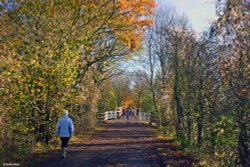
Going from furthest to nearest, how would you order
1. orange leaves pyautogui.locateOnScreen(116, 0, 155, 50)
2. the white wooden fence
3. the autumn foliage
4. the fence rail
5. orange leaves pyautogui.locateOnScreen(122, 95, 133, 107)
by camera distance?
orange leaves pyautogui.locateOnScreen(122, 95, 133, 107) → the white wooden fence → the fence rail → orange leaves pyautogui.locateOnScreen(116, 0, 155, 50) → the autumn foliage

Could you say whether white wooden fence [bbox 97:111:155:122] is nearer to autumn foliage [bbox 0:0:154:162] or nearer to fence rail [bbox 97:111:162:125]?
fence rail [bbox 97:111:162:125]

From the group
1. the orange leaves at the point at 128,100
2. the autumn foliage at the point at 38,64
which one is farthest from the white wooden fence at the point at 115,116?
the autumn foliage at the point at 38,64

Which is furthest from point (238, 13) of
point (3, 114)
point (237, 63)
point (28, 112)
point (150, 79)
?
point (150, 79)

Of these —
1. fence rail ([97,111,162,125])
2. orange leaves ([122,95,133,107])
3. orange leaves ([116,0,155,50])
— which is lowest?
fence rail ([97,111,162,125])

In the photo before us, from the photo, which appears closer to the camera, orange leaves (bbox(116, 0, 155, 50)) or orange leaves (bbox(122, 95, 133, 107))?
orange leaves (bbox(116, 0, 155, 50))

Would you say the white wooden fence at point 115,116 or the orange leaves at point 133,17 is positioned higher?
the orange leaves at point 133,17

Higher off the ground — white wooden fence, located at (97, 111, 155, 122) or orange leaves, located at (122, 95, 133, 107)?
orange leaves, located at (122, 95, 133, 107)

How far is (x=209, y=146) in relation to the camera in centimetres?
1420

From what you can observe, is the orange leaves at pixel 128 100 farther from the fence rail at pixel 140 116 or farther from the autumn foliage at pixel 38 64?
the autumn foliage at pixel 38 64

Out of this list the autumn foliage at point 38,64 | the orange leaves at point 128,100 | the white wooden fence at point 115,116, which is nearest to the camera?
the autumn foliage at point 38,64

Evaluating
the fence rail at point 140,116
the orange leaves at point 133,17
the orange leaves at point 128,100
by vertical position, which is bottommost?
the fence rail at point 140,116

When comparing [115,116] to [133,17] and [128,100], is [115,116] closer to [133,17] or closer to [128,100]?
[128,100]

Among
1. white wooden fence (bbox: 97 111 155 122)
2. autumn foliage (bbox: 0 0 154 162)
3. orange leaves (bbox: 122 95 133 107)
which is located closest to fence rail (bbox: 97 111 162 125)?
white wooden fence (bbox: 97 111 155 122)

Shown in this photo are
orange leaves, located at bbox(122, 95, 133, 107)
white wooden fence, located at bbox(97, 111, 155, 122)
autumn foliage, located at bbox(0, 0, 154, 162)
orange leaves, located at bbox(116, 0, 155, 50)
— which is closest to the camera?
autumn foliage, located at bbox(0, 0, 154, 162)
